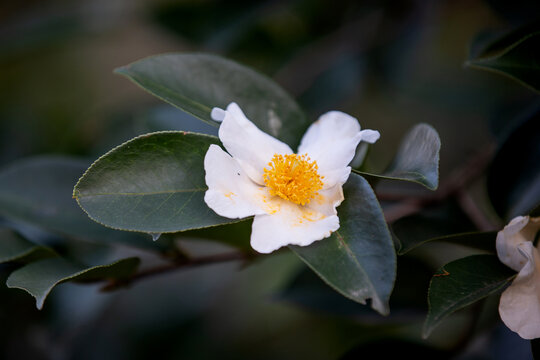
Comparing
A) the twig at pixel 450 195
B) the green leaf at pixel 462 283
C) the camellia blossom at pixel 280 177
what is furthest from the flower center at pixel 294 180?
the twig at pixel 450 195

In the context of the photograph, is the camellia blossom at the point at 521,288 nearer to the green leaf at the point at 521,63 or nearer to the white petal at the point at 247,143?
the green leaf at the point at 521,63

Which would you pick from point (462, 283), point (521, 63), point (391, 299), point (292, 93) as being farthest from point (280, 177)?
point (292, 93)

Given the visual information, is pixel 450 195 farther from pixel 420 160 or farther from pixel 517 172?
pixel 420 160

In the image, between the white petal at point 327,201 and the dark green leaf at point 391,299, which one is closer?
the white petal at point 327,201

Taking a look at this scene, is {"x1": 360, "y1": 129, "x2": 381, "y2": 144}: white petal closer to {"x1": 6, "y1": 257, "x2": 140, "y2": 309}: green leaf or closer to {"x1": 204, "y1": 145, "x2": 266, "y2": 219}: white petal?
{"x1": 204, "y1": 145, "x2": 266, "y2": 219}: white petal

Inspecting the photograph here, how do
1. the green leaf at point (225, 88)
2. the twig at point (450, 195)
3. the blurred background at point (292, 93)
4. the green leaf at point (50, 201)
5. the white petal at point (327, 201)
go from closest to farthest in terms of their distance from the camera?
1. the white petal at point (327, 201)
2. the green leaf at point (225, 88)
3. the green leaf at point (50, 201)
4. the twig at point (450, 195)
5. the blurred background at point (292, 93)

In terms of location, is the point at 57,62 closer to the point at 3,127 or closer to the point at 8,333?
the point at 3,127

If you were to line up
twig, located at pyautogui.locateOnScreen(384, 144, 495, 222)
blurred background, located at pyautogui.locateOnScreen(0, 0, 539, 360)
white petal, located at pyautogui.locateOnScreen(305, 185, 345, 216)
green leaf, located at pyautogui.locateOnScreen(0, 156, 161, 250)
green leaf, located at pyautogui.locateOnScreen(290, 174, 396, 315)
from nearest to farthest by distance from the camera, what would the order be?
green leaf, located at pyautogui.locateOnScreen(290, 174, 396, 315) → white petal, located at pyautogui.locateOnScreen(305, 185, 345, 216) → green leaf, located at pyautogui.locateOnScreen(0, 156, 161, 250) → twig, located at pyautogui.locateOnScreen(384, 144, 495, 222) → blurred background, located at pyautogui.locateOnScreen(0, 0, 539, 360)

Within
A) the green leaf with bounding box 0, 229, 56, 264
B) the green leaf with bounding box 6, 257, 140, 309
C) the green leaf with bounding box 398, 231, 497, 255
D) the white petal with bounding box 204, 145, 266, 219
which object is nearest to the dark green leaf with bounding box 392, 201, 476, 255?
the green leaf with bounding box 398, 231, 497, 255
